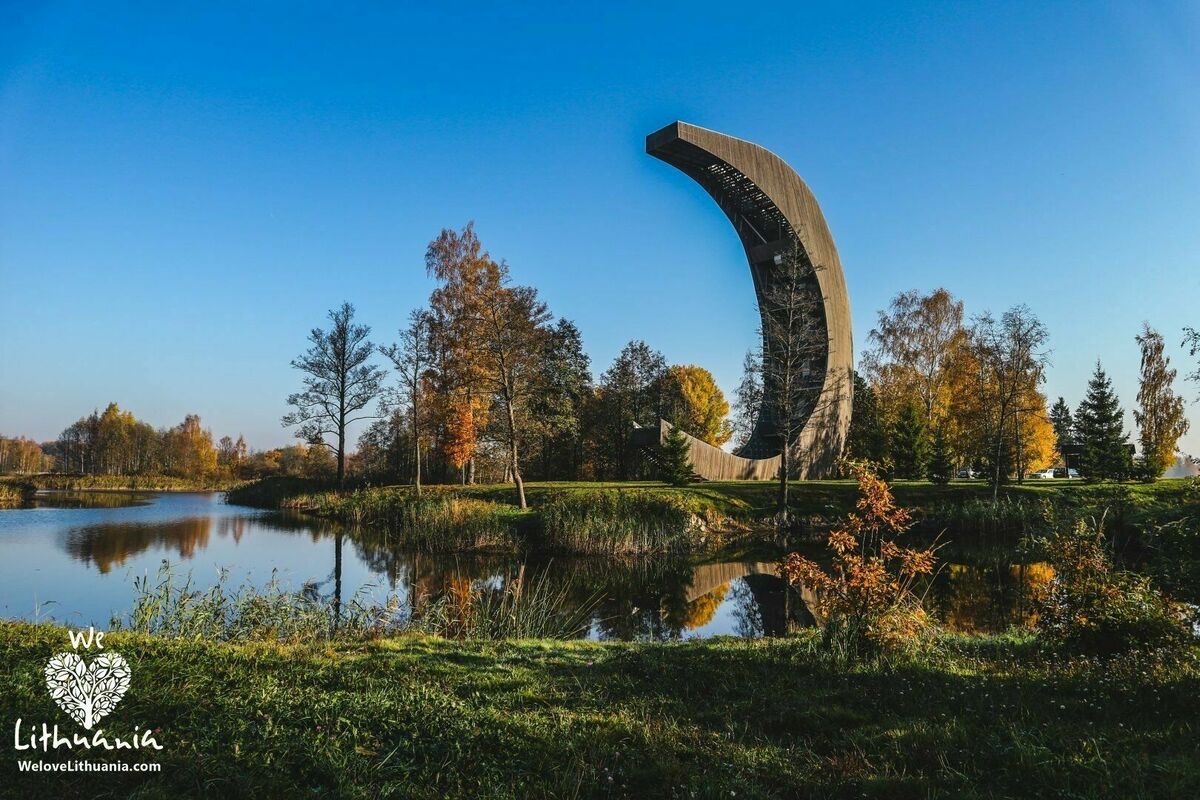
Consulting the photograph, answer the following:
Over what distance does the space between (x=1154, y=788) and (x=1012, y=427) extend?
2889 centimetres

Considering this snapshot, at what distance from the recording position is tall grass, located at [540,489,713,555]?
49.8 ft

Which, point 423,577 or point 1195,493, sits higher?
point 1195,493

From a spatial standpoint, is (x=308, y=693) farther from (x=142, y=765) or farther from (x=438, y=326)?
(x=438, y=326)

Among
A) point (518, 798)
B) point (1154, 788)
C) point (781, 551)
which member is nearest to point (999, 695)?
point (1154, 788)

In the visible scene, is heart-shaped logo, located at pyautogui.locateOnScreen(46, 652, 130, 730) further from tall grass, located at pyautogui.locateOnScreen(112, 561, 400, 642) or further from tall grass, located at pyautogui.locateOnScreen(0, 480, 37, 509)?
tall grass, located at pyautogui.locateOnScreen(0, 480, 37, 509)

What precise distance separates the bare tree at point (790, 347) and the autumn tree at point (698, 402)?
1584 cm

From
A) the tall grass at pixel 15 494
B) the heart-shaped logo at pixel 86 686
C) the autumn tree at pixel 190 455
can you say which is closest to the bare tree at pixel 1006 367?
the heart-shaped logo at pixel 86 686

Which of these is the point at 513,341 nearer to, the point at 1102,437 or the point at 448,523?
the point at 448,523

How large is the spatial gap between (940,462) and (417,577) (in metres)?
20.2

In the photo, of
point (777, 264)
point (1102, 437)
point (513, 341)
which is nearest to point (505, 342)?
point (513, 341)

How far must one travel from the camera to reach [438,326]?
2480 cm

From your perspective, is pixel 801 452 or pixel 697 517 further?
pixel 801 452

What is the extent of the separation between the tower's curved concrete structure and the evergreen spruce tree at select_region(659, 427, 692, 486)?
70 cm

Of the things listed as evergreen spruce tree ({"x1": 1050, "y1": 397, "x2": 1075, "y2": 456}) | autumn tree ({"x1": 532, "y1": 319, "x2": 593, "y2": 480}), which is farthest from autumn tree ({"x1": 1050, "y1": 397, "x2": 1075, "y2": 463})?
autumn tree ({"x1": 532, "y1": 319, "x2": 593, "y2": 480})
